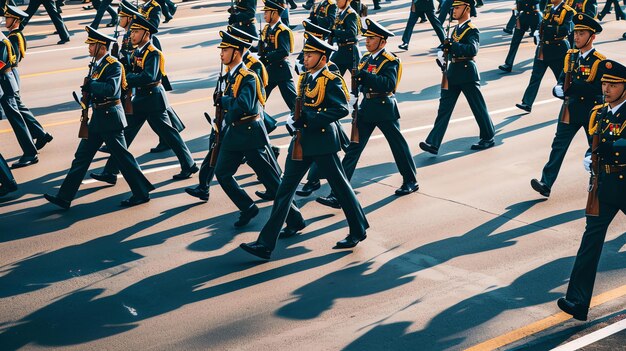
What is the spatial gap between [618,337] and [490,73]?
11246 mm

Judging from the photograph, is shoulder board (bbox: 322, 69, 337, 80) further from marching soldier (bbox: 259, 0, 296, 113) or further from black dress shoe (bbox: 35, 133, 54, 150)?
black dress shoe (bbox: 35, 133, 54, 150)

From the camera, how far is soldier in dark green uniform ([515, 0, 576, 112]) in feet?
47.3

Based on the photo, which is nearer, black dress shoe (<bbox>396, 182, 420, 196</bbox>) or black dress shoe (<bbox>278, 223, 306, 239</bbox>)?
black dress shoe (<bbox>278, 223, 306, 239</bbox>)

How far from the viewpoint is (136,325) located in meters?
8.00

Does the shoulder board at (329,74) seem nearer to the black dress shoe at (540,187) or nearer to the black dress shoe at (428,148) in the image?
the black dress shoe at (540,187)

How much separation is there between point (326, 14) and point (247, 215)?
596 centimetres

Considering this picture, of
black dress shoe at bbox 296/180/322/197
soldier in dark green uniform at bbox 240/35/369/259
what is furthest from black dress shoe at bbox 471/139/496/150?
soldier in dark green uniform at bbox 240/35/369/259

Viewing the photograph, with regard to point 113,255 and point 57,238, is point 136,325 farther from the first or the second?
point 57,238

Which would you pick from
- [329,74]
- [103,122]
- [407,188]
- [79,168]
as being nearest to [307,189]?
[407,188]

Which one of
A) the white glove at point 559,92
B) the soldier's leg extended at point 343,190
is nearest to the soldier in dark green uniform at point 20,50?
the soldier's leg extended at point 343,190

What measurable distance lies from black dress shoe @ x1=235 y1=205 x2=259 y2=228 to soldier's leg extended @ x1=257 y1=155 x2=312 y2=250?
0.96 meters

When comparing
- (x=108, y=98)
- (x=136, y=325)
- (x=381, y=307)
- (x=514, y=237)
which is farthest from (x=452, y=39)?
(x=136, y=325)

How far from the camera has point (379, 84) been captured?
10.6 meters

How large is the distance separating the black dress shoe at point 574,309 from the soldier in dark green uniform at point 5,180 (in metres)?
6.87
